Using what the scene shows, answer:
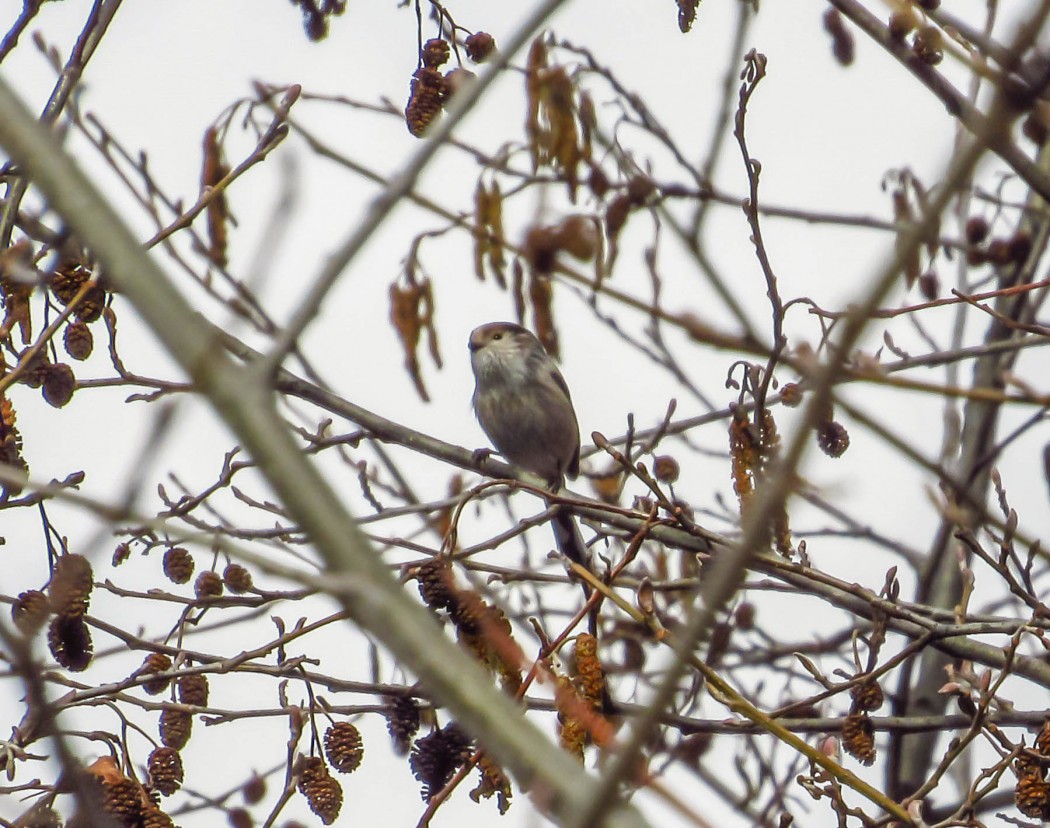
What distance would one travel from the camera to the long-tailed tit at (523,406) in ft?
24.1

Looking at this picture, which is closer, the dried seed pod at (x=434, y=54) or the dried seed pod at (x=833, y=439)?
the dried seed pod at (x=434, y=54)

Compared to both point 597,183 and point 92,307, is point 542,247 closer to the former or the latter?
point 597,183

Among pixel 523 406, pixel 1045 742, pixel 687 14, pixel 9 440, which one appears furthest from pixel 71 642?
pixel 523 406

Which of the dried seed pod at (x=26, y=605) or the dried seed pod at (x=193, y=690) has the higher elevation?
the dried seed pod at (x=26, y=605)

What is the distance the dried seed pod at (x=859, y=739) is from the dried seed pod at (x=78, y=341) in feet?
6.80

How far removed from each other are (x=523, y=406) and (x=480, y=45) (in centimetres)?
353

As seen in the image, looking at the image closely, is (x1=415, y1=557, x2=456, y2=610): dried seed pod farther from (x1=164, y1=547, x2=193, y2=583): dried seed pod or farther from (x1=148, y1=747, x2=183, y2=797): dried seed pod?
(x1=164, y1=547, x2=193, y2=583): dried seed pod

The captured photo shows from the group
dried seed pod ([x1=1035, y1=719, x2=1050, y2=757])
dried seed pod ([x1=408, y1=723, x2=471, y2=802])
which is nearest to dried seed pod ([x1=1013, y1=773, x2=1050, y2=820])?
dried seed pod ([x1=1035, y1=719, x2=1050, y2=757])

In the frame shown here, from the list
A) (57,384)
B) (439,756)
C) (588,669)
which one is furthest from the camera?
(57,384)

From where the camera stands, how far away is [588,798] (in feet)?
3.63

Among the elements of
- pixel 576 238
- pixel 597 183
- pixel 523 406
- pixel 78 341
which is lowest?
pixel 576 238

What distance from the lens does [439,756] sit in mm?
2979

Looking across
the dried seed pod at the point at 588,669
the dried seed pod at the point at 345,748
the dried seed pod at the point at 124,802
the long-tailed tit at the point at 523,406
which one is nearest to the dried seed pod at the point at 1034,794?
the dried seed pod at the point at 588,669

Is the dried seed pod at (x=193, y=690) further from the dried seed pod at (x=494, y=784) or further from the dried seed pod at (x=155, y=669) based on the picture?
the dried seed pod at (x=494, y=784)
